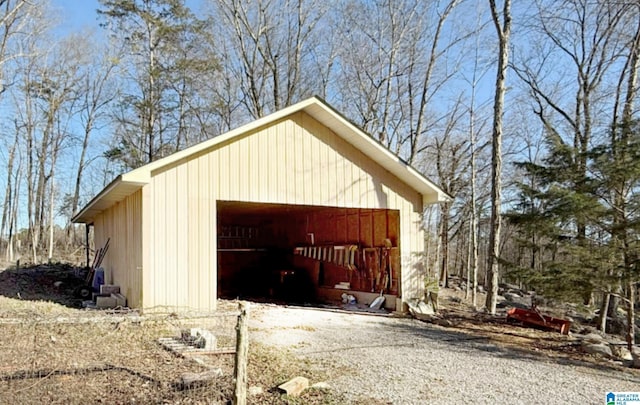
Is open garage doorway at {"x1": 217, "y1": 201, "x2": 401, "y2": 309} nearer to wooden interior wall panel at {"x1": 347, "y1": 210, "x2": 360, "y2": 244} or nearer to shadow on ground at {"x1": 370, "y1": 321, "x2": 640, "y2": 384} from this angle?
wooden interior wall panel at {"x1": 347, "y1": 210, "x2": 360, "y2": 244}

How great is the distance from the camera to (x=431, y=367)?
6.30 m

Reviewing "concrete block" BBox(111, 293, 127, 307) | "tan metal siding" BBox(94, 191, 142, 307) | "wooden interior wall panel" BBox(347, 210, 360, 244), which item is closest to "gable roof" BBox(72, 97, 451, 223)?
"tan metal siding" BBox(94, 191, 142, 307)

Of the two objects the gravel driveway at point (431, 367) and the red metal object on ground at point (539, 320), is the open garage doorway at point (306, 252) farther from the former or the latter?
the gravel driveway at point (431, 367)

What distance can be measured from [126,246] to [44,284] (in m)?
5.76

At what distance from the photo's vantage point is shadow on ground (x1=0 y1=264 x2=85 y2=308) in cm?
1148

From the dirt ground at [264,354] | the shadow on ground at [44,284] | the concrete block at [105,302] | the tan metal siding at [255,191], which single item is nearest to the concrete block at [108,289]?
the concrete block at [105,302]

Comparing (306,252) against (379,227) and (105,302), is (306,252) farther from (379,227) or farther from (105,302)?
(105,302)

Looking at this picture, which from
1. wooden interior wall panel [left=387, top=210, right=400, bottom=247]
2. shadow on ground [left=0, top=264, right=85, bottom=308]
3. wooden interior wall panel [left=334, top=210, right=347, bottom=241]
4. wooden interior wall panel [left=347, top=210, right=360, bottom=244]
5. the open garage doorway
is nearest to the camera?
shadow on ground [left=0, top=264, right=85, bottom=308]

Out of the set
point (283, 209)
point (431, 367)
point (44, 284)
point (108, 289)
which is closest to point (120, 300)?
point (108, 289)

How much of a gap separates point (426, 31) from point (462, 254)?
15.7 metres

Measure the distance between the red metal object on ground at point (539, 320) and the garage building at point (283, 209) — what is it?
230 cm

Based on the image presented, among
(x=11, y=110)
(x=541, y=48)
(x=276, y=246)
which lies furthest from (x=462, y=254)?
(x=11, y=110)

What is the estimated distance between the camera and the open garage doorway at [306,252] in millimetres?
12508

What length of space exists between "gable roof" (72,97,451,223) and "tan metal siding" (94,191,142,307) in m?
0.30
